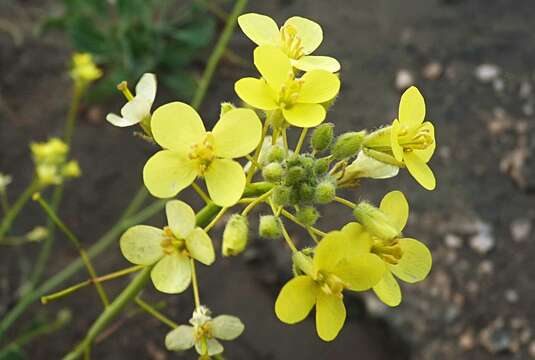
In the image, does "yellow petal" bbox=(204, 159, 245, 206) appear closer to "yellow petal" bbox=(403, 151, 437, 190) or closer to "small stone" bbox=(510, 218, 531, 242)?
"yellow petal" bbox=(403, 151, 437, 190)

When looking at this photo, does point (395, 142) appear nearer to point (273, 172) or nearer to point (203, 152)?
point (273, 172)

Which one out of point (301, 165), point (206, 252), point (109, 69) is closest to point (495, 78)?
point (109, 69)

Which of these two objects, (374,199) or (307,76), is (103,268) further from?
(307,76)

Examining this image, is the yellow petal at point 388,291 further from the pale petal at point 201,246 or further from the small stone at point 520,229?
the small stone at point 520,229

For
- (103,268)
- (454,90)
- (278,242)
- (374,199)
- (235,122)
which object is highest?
(235,122)

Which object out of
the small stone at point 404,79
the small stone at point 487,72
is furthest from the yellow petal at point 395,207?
the small stone at point 487,72
